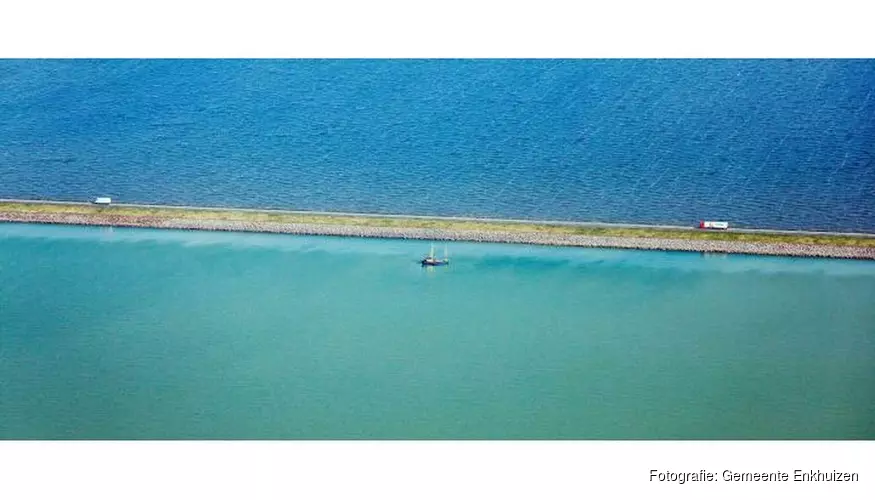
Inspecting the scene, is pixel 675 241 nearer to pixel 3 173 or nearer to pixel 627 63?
pixel 627 63

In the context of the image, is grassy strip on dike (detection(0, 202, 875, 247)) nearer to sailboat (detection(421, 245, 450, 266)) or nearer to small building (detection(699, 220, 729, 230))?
small building (detection(699, 220, 729, 230))

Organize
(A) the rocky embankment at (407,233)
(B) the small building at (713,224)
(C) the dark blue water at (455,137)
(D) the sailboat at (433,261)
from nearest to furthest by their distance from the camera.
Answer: (C) the dark blue water at (455,137), (B) the small building at (713,224), (A) the rocky embankment at (407,233), (D) the sailboat at (433,261)

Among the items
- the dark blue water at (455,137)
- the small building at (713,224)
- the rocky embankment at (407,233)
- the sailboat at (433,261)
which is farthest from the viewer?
the sailboat at (433,261)

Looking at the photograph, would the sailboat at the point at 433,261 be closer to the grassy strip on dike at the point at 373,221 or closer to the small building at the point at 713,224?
the grassy strip on dike at the point at 373,221

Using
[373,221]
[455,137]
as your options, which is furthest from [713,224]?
[373,221]

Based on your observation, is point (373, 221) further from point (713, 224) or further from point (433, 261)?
point (713, 224)

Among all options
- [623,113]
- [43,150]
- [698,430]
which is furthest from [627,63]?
[43,150]

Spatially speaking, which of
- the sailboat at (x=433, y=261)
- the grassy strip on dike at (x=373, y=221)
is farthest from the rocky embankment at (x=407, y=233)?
the sailboat at (x=433, y=261)
